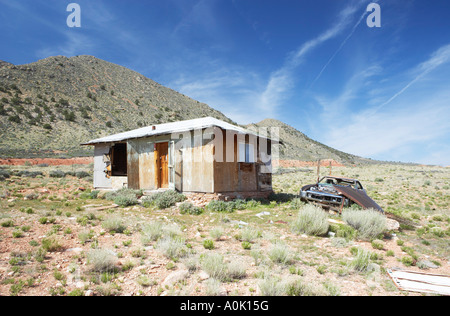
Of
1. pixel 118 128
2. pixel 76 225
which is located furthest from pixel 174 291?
pixel 118 128

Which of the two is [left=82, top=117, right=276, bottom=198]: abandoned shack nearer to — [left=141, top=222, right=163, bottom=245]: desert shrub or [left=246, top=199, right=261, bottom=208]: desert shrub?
[left=246, top=199, right=261, bottom=208]: desert shrub

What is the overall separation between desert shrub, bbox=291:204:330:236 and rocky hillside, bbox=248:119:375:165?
47.5m

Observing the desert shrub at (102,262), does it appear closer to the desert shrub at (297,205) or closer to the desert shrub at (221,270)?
the desert shrub at (221,270)

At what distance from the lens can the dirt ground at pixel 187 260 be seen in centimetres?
354

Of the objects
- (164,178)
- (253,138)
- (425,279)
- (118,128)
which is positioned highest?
(118,128)

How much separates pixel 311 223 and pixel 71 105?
4314cm

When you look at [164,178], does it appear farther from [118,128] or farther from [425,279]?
[118,128]

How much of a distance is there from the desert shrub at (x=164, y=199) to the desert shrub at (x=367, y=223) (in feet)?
23.1

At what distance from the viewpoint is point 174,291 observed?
3.38 m

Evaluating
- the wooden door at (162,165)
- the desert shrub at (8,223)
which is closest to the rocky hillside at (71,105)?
the wooden door at (162,165)

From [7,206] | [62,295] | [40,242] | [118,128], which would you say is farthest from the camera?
[118,128]

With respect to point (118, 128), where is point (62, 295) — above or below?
below

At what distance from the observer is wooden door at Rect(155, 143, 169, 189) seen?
12.0 meters
